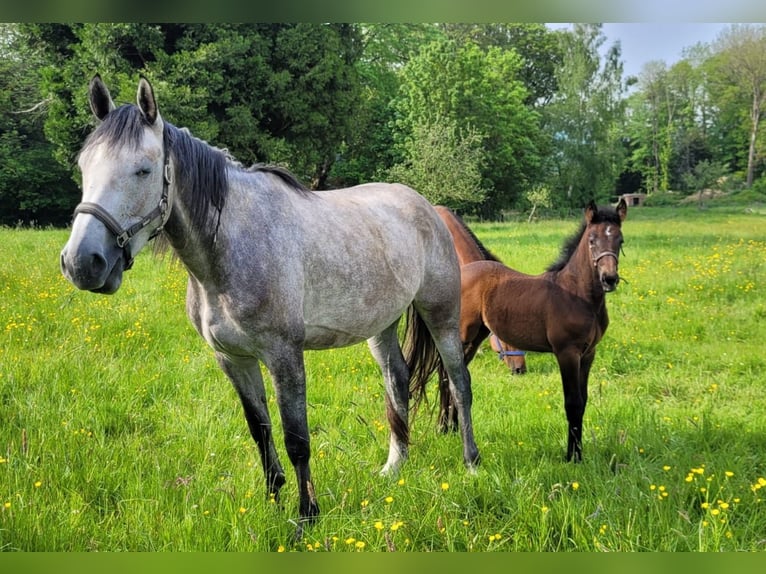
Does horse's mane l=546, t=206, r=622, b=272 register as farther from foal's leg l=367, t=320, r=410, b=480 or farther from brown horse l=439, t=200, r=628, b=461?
foal's leg l=367, t=320, r=410, b=480

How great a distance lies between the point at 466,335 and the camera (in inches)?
143

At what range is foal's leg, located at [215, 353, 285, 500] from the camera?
95.7 inches

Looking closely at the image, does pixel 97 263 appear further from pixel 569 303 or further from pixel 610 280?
pixel 569 303

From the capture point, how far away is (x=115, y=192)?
65.7 inches

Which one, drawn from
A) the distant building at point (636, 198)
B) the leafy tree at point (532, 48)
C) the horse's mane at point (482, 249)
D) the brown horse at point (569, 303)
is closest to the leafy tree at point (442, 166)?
the leafy tree at point (532, 48)

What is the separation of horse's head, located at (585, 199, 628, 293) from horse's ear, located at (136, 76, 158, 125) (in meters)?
2.20

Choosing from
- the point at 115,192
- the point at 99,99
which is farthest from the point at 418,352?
the point at 99,99

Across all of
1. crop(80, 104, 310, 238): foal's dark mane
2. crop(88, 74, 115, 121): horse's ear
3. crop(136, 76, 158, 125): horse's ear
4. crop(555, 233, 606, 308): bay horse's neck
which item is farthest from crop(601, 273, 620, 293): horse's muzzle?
crop(88, 74, 115, 121): horse's ear

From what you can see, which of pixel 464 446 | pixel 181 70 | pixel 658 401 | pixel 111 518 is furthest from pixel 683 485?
pixel 181 70

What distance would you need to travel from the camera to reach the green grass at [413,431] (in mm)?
2238

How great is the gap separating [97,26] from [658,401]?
17.7ft

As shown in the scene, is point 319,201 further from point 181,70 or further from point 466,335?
point 181,70

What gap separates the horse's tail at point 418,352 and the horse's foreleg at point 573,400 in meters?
0.81

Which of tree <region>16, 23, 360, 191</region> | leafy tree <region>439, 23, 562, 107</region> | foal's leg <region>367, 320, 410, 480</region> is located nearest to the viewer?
foal's leg <region>367, 320, 410, 480</region>
